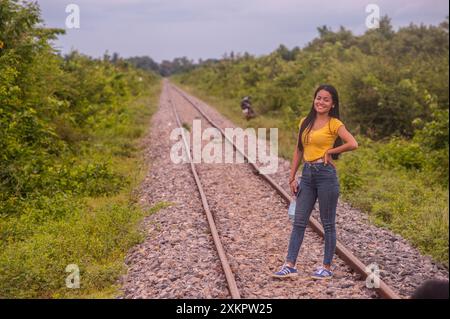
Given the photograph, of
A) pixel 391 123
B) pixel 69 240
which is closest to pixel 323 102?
pixel 69 240

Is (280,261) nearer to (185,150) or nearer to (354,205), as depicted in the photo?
(354,205)

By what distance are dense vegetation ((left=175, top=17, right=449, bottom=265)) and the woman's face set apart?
2.69 metres

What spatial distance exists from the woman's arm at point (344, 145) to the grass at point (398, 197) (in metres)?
2.22

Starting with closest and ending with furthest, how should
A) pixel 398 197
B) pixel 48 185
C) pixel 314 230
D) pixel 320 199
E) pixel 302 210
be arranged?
pixel 320 199
pixel 302 210
pixel 314 230
pixel 398 197
pixel 48 185

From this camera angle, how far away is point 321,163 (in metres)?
5.43

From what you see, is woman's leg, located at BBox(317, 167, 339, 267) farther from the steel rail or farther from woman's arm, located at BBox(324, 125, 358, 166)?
the steel rail

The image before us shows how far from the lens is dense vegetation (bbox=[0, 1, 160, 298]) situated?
6.19m

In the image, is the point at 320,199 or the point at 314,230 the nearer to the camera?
the point at 320,199
